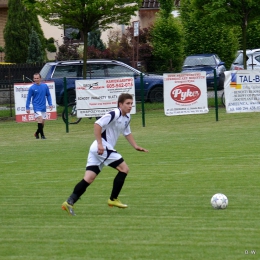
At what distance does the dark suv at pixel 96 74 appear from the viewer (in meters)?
26.4

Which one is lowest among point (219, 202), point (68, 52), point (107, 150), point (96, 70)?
point (219, 202)

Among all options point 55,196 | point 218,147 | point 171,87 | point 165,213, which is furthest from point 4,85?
point 165,213

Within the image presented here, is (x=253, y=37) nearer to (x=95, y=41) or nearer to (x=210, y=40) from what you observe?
(x=210, y=40)

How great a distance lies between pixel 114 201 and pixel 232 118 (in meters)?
15.0

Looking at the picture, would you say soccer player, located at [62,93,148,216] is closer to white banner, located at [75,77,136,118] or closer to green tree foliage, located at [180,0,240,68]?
white banner, located at [75,77,136,118]

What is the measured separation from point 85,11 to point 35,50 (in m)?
11.0

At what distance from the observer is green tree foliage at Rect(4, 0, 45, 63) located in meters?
37.8

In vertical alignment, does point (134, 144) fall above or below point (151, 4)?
below

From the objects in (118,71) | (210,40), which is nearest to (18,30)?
(210,40)

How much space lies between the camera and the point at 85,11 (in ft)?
87.0

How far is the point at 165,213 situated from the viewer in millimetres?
9203

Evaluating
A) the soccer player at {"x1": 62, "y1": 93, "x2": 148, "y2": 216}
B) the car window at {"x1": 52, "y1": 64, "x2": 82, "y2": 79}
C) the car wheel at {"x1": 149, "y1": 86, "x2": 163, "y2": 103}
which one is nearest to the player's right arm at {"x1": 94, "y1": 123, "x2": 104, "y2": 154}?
the soccer player at {"x1": 62, "y1": 93, "x2": 148, "y2": 216}

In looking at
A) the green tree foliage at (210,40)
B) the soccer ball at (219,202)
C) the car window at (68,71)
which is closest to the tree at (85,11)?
the car window at (68,71)

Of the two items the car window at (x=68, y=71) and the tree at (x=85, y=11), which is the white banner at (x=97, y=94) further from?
the car window at (x=68, y=71)
